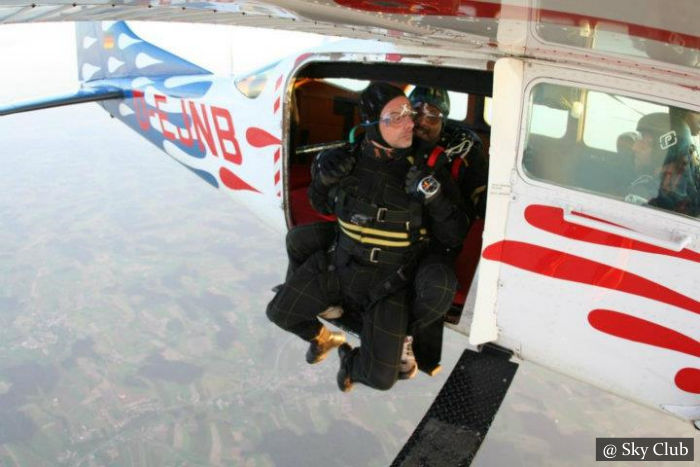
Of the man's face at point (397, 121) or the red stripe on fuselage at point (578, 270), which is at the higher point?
the man's face at point (397, 121)

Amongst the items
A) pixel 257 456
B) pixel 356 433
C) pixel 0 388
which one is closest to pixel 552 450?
pixel 356 433

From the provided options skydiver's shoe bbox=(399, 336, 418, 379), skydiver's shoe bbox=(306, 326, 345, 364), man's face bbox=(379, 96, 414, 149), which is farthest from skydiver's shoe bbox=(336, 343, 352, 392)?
man's face bbox=(379, 96, 414, 149)

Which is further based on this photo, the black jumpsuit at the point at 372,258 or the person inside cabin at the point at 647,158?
the black jumpsuit at the point at 372,258

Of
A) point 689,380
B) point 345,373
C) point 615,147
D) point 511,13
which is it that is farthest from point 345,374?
point 511,13

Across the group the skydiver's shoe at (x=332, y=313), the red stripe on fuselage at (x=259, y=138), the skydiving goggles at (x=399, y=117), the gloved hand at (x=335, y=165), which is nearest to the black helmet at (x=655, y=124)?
the skydiving goggles at (x=399, y=117)

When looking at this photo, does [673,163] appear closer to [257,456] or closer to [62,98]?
[62,98]

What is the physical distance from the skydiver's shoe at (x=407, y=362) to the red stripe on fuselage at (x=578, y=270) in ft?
2.61

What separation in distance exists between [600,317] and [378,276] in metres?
1.11

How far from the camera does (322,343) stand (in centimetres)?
364

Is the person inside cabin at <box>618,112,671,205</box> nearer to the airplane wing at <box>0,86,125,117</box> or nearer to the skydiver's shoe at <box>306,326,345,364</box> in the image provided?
the skydiver's shoe at <box>306,326,345,364</box>

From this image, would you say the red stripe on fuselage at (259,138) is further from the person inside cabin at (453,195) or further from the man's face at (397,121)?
the man's face at (397,121)

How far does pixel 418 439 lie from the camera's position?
3.06 m

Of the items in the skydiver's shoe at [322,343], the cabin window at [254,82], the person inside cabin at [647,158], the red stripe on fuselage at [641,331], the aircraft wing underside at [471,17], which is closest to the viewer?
the aircraft wing underside at [471,17]

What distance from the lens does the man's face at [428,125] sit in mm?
3051
